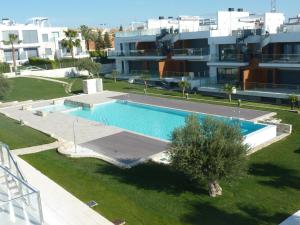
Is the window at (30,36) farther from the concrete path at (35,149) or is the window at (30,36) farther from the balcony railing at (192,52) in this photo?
the concrete path at (35,149)

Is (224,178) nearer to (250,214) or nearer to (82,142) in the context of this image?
(250,214)

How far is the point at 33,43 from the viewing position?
76188mm

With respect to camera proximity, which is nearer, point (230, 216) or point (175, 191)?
point (230, 216)

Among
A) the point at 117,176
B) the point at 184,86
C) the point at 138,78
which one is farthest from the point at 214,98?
the point at 117,176

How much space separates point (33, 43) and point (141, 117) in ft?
169

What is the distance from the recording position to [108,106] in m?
37.9

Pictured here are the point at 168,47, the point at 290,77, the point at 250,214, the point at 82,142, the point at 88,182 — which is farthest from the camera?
the point at 168,47

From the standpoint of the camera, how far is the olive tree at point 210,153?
14781 mm

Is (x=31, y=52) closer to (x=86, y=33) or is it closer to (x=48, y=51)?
(x=48, y=51)

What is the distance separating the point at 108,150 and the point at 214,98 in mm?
18259

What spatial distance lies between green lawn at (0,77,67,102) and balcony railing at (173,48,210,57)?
1523cm

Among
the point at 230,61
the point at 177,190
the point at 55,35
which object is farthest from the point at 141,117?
the point at 55,35

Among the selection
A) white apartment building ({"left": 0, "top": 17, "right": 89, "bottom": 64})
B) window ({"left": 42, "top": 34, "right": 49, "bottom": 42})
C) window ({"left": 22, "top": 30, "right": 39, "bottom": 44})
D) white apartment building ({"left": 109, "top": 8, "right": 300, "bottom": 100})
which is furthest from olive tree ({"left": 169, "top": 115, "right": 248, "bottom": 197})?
window ({"left": 42, "top": 34, "right": 49, "bottom": 42})

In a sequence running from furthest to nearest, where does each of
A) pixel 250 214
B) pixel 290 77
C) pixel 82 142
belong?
pixel 290 77
pixel 82 142
pixel 250 214
